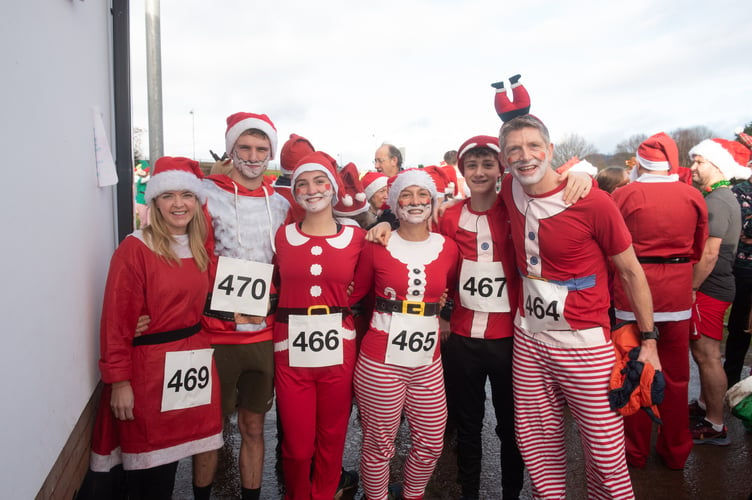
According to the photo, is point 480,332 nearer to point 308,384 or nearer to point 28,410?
point 308,384

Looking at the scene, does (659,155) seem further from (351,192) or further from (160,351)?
(160,351)

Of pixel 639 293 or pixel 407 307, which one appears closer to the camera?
pixel 639 293

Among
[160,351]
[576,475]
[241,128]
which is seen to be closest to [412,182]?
[241,128]

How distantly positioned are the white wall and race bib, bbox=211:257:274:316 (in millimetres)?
689

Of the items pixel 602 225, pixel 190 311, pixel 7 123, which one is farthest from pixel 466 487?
pixel 7 123

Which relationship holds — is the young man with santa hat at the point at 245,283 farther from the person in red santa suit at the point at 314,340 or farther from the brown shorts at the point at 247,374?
the person in red santa suit at the point at 314,340

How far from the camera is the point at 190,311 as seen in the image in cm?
259

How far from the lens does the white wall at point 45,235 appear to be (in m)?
1.63

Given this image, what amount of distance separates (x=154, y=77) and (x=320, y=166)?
3.10 m

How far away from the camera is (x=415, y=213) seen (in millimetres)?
2832

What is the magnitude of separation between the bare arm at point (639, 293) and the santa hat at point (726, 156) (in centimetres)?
231

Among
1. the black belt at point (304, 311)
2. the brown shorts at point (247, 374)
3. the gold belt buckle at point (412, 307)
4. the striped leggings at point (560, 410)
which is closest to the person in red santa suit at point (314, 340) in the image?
the black belt at point (304, 311)

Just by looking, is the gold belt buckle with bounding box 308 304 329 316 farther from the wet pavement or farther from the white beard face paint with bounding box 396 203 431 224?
the wet pavement

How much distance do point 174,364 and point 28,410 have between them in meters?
0.79
